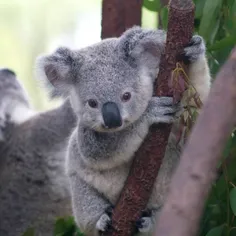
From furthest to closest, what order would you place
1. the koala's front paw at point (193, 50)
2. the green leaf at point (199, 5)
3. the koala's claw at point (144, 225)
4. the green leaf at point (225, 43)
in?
1. the green leaf at point (199, 5)
2. the green leaf at point (225, 43)
3. the koala's claw at point (144, 225)
4. the koala's front paw at point (193, 50)

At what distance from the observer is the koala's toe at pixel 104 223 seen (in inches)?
104

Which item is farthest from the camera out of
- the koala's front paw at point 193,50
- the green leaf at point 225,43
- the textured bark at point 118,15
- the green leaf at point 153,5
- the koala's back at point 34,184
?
the koala's back at point 34,184

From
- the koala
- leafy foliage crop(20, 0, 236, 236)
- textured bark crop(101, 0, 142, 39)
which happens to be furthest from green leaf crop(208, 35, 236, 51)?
the koala

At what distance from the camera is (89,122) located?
2539 mm

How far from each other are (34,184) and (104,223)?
7.54 feet

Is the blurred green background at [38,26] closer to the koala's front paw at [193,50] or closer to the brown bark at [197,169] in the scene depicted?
the koala's front paw at [193,50]

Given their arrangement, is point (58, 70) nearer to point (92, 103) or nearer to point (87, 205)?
point (92, 103)

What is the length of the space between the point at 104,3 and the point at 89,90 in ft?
5.43

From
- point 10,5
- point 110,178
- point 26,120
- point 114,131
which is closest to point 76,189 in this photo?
point 110,178

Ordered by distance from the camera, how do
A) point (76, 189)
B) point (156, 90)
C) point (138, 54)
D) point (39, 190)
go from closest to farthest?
point (156, 90)
point (138, 54)
point (76, 189)
point (39, 190)

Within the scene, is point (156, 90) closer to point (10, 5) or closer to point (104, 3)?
point (104, 3)

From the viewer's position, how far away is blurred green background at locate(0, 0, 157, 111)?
10.8 metres

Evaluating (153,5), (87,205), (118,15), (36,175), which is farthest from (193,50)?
(36,175)

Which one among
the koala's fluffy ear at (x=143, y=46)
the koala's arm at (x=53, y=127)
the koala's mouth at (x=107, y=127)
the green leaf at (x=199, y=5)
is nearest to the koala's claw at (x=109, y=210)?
the koala's mouth at (x=107, y=127)
